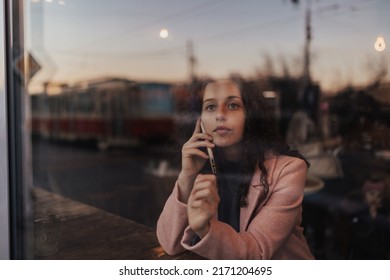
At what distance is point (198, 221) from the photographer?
133 cm

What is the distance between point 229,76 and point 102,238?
0.84 m

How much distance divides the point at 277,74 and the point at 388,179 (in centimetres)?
303

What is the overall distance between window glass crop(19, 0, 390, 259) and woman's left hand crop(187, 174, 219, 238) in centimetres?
17

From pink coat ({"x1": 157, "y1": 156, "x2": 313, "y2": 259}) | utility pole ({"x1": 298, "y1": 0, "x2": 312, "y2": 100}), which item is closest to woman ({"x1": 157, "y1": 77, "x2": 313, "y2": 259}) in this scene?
pink coat ({"x1": 157, "y1": 156, "x2": 313, "y2": 259})

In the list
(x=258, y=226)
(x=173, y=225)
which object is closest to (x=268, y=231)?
(x=258, y=226)

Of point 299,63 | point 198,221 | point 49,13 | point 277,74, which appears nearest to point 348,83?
point 299,63

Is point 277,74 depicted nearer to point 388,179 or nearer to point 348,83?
point 348,83

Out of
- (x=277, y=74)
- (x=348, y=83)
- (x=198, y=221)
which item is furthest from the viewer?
(x=277, y=74)

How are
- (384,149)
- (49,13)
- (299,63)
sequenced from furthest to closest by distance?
A: (299,63) < (384,149) < (49,13)

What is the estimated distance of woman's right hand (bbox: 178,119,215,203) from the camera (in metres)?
1.37

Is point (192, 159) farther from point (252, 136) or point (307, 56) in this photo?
point (307, 56)

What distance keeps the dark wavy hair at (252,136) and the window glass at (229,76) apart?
9cm

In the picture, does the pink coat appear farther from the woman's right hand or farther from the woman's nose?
the woman's nose

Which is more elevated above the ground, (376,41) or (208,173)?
(376,41)
